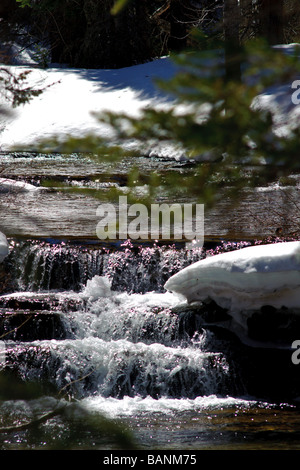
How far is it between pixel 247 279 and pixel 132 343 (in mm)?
1440

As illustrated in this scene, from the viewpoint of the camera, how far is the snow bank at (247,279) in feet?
20.0

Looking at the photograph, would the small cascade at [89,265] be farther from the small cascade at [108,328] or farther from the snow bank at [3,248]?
the snow bank at [3,248]

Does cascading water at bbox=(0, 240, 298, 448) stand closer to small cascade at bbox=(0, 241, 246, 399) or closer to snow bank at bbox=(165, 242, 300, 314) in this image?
small cascade at bbox=(0, 241, 246, 399)

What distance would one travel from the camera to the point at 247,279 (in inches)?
246

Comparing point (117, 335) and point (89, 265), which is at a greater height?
point (89, 265)

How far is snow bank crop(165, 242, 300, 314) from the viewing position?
20.0 feet

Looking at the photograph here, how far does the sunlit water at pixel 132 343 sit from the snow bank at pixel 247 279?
0.36m

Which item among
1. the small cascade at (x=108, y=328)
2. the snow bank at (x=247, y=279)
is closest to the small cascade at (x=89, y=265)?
the small cascade at (x=108, y=328)

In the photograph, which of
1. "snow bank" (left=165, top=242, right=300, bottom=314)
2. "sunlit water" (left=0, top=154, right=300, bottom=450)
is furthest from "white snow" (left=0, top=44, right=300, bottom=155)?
"snow bank" (left=165, top=242, right=300, bottom=314)

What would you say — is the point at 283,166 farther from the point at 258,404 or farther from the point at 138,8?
the point at 138,8

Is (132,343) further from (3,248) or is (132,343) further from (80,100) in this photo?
(80,100)

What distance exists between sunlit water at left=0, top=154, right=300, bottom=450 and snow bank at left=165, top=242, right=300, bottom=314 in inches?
14.0

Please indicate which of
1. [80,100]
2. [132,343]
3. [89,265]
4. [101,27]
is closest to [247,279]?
[132,343]
